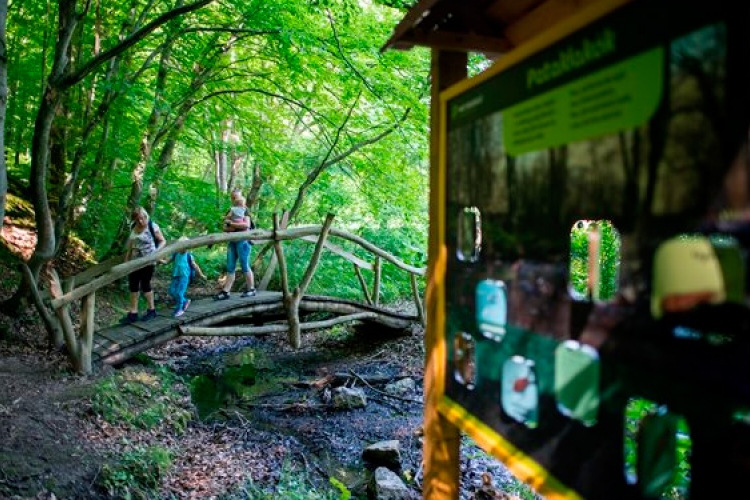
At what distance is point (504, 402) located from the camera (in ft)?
5.52

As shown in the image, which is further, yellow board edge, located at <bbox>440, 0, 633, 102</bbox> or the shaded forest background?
the shaded forest background

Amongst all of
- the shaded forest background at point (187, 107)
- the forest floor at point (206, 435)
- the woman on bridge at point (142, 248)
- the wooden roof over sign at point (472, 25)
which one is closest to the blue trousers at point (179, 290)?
the woman on bridge at point (142, 248)

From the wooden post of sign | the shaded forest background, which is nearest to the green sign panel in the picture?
the wooden post of sign

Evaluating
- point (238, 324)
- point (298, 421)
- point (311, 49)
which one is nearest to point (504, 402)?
point (298, 421)

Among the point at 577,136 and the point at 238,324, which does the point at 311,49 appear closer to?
the point at 238,324

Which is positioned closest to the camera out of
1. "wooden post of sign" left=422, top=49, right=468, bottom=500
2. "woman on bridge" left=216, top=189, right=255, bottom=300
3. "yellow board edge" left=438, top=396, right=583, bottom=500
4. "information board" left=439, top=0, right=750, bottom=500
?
"information board" left=439, top=0, right=750, bottom=500

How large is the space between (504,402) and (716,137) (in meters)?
0.97

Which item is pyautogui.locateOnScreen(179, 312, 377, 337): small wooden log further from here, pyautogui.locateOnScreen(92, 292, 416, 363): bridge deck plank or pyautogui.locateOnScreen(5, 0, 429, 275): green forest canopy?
pyautogui.locateOnScreen(5, 0, 429, 275): green forest canopy

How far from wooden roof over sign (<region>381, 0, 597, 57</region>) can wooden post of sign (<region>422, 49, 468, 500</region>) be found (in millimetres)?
101

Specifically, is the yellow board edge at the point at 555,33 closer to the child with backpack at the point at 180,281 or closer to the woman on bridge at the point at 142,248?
the woman on bridge at the point at 142,248

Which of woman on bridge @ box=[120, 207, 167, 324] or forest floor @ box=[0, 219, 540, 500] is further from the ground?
woman on bridge @ box=[120, 207, 167, 324]

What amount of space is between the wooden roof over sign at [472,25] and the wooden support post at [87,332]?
15.5ft

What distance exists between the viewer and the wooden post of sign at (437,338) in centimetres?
217

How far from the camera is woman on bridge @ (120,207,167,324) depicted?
6.71 metres
